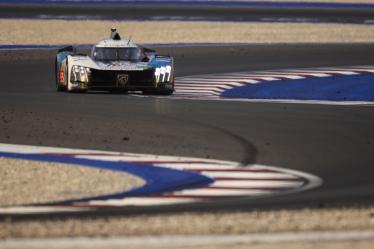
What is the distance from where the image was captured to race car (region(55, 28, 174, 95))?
21.5 meters

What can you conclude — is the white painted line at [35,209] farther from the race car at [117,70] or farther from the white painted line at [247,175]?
the race car at [117,70]

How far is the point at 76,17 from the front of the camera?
132 feet

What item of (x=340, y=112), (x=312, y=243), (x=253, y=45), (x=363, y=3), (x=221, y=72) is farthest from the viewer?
(x=363, y=3)

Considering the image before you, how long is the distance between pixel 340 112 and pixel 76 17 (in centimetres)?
2255

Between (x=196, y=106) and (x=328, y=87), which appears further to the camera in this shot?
(x=328, y=87)

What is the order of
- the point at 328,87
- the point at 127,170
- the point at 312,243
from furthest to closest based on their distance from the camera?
1. the point at 328,87
2. the point at 127,170
3. the point at 312,243

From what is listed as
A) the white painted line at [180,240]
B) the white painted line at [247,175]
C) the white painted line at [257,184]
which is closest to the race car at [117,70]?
the white painted line at [247,175]

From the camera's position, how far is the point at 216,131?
16.3 metres

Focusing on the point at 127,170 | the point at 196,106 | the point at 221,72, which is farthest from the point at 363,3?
the point at 127,170

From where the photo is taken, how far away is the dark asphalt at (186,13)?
40.5m

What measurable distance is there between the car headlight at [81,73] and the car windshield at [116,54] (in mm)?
517

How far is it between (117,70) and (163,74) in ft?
2.84

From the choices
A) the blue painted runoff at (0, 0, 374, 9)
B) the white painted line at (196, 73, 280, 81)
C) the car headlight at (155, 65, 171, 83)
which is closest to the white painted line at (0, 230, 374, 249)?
the car headlight at (155, 65, 171, 83)

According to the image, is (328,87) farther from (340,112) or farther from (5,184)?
(5,184)
